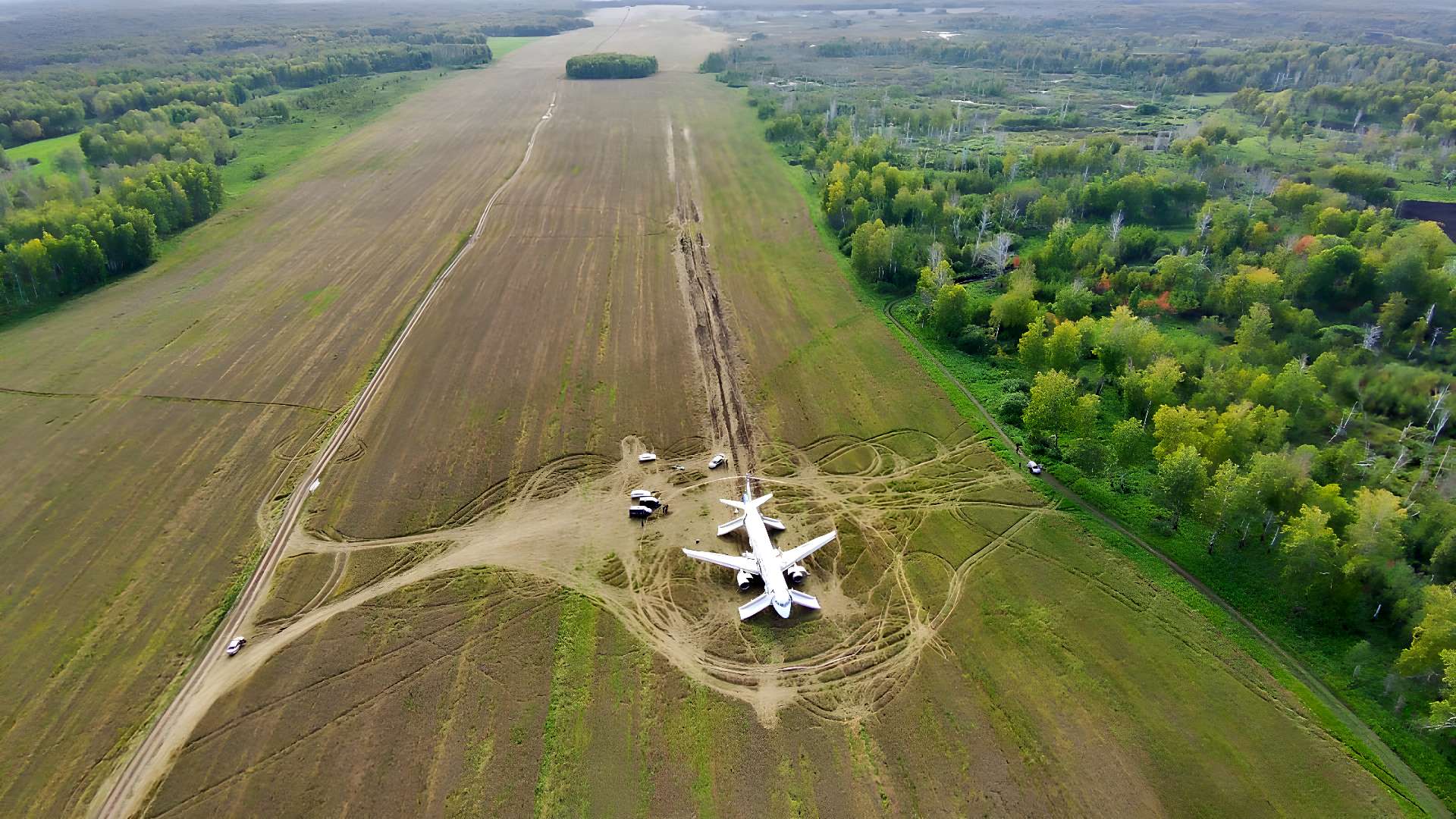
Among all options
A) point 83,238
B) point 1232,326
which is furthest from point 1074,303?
point 83,238

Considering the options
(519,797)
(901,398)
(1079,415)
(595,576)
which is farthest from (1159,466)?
(519,797)

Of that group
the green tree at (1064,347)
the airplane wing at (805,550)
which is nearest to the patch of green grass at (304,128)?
the airplane wing at (805,550)

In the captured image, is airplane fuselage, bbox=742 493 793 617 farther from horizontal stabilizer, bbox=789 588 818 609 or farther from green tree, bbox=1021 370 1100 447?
green tree, bbox=1021 370 1100 447

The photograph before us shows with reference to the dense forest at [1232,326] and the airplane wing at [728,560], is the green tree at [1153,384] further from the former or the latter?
the airplane wing at [728,560]

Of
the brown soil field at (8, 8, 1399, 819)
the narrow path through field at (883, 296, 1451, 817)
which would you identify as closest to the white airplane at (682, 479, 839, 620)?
the brown soil field at (8, 8, 1399, 819)

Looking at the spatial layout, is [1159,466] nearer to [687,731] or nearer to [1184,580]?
[1184,580]

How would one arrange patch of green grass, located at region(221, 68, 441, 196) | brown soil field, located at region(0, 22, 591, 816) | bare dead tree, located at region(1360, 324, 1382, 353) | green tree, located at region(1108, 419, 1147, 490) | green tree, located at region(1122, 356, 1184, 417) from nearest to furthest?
brown soil field, located at region(0, 22, 591, 816), green tree, located at region(1108, 419, 1147, 490), green tree, located at region(1122, 356, 1184, 417), bare dead tree, located at region(1360, 324, 1382, 353), patch of green grass, located at region(221, 68, 441, 196)
